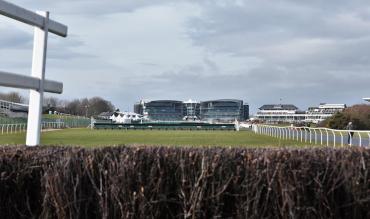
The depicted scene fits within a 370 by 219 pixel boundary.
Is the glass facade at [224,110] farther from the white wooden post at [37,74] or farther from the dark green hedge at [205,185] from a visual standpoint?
the dark green hedge at [205,185]

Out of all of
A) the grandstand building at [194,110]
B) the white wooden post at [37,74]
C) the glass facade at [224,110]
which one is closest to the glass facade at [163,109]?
the grandstand building at [194,110]

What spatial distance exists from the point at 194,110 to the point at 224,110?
1562cm

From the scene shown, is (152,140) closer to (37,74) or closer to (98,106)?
(37,74)

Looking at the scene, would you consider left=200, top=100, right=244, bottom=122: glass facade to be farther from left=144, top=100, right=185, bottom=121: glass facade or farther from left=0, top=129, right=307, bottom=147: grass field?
left=0, top=129, right=307, bottom=147: grass field

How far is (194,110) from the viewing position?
16250 centimetres

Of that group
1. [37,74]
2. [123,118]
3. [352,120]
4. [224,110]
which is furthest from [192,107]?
[37,74]

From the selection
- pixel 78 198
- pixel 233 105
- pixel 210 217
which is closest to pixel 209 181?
pixel 210 217

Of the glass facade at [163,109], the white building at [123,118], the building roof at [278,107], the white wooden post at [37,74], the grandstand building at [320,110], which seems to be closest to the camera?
the white wooden post at [37,74]

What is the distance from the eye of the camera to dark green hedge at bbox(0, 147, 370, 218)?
197 inches

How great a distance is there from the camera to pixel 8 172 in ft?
17.2

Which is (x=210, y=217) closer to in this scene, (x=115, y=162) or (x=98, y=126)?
(x=115, y=162)

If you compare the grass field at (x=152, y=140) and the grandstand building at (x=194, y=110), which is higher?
the grandstand building at (x=194, y=110)

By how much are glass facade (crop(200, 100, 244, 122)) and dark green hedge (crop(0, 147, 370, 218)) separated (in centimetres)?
13479

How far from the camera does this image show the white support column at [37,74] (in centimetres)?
740
